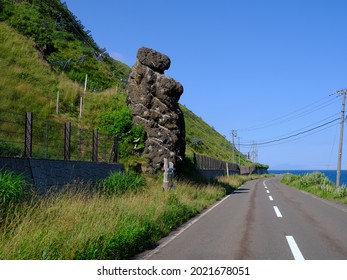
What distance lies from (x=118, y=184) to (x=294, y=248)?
29.6 feet

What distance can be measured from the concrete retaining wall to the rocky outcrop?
7488 mm

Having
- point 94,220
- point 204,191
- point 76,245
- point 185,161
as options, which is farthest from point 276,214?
point 185,161

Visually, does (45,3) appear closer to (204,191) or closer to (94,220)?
(204,191)

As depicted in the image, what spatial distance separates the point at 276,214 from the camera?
54.4 ft

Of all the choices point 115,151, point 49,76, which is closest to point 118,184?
point 115,151

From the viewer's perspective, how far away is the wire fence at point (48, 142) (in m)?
12.6

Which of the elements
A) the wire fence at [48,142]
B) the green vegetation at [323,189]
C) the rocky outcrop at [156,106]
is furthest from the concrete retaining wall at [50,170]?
the green vegetation at [323,189]

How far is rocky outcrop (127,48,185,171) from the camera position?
81.3 feet

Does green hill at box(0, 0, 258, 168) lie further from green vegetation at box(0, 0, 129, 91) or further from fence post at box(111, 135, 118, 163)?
fence post at box(111, 135, 118, 163)

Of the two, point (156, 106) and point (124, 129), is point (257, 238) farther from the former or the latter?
point (156, 106)

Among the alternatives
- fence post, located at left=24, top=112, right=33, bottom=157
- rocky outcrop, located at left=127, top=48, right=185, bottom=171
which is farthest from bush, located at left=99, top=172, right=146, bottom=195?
rocky outcrop, located at left=127, top=48, right=185, bottom=171

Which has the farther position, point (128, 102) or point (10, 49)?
point (10, 49)

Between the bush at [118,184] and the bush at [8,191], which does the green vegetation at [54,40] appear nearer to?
the bush at [118,184]

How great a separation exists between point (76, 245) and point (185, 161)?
2259 centimetres
